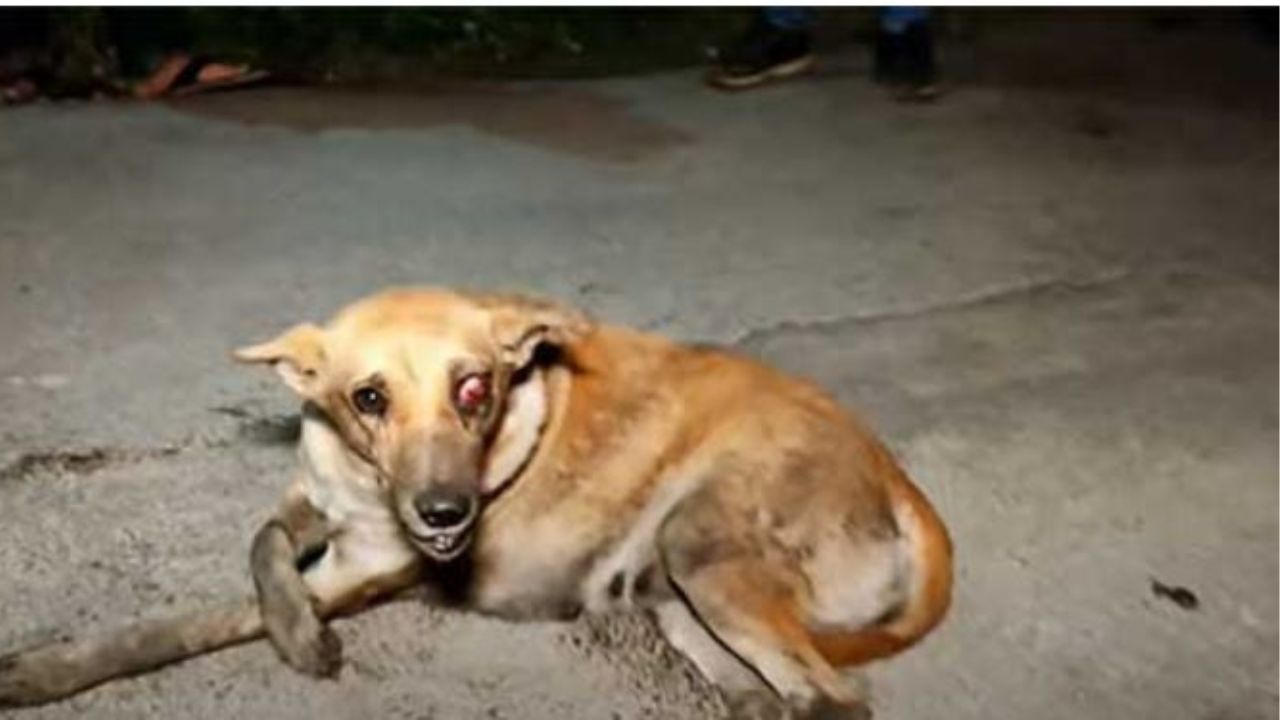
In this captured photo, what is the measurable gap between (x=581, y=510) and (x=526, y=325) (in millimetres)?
233

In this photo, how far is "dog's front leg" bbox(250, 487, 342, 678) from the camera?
6.13 ft

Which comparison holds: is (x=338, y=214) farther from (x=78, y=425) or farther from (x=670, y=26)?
(x=670, y=26)

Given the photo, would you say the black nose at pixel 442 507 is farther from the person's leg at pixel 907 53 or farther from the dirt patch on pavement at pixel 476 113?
the person's leg at pixel 907 53

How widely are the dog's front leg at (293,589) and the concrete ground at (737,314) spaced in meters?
0.03

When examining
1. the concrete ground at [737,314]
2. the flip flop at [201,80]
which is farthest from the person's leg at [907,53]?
the flip flop at [201,80]

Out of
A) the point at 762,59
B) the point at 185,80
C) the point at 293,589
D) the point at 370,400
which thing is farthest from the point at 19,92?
the point at 370,400

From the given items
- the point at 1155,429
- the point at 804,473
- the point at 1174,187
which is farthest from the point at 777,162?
the point at 804,473

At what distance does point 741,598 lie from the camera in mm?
1853

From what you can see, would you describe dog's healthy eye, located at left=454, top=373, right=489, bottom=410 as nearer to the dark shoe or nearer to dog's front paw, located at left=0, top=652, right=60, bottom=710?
dog's front paw, located at left=0, top=652, right=60, bottom=710

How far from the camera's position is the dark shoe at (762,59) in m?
4.62

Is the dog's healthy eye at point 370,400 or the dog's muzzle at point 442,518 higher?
the dog's healthy eye at point 370,400

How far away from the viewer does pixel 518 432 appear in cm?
193

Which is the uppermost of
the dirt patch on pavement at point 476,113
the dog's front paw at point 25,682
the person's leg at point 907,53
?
the dog's front paw at point 25,682

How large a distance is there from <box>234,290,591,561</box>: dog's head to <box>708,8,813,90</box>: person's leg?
2829mm
